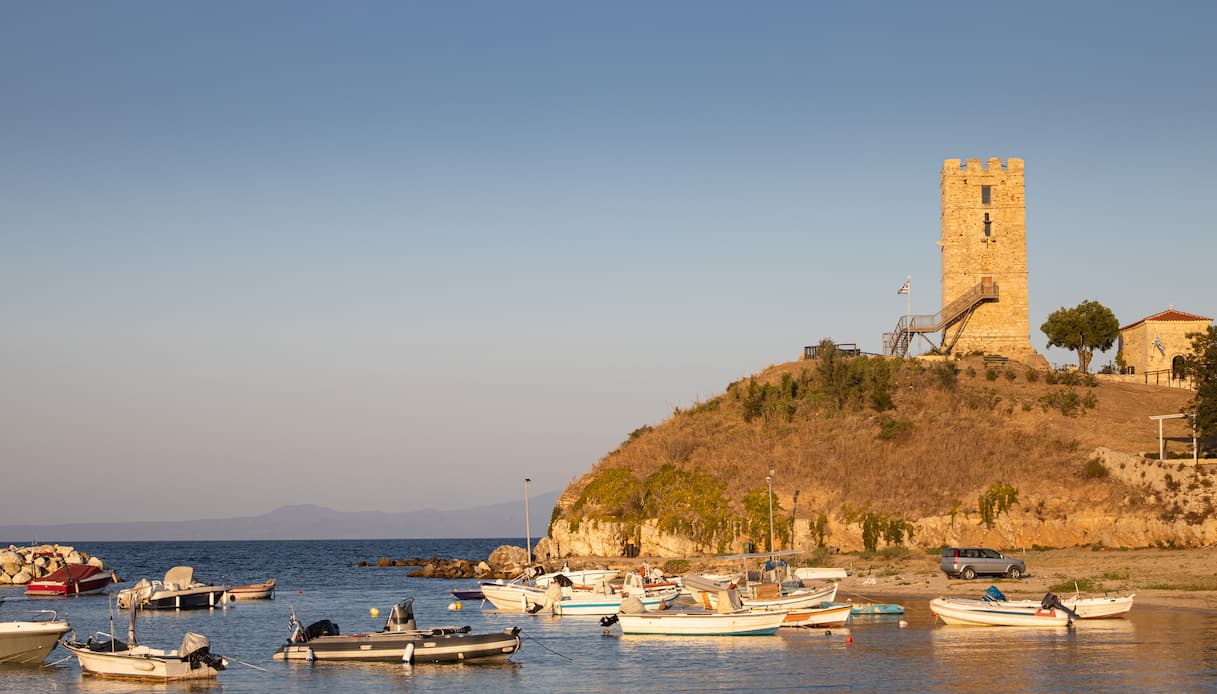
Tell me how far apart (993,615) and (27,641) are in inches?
1279

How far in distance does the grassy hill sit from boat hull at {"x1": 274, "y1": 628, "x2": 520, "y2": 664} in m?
31.5

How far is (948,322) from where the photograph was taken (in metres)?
88.7

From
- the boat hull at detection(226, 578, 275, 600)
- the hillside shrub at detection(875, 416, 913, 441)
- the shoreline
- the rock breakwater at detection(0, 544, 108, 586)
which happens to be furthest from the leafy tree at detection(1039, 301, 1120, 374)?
the rock breakwater at detection(0, 544, 108, 586)

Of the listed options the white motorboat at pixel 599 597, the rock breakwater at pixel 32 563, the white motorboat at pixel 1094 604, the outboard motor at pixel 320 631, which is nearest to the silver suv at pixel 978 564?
the white motorboat at pixel 1094 604

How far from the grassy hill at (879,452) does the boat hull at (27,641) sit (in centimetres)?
3748

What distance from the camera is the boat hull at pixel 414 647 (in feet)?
126

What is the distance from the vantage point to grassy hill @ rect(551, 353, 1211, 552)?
66.1 metres

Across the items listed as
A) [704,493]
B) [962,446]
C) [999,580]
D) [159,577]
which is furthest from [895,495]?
[159,577]

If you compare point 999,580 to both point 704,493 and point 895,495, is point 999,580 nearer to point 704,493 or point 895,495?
point 895,495

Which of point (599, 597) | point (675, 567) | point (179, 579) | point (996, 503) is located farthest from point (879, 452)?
point (179, 579)

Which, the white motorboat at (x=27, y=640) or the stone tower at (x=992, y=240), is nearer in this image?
the white motorboat at (x=27, y=640)

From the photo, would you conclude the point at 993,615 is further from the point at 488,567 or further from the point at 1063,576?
the point at 488,567

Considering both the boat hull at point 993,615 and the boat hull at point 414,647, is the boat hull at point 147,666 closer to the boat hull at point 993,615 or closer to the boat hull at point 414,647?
the boat hull at point 414,647

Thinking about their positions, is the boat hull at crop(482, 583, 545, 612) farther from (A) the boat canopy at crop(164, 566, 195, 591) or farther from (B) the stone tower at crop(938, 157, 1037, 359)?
(B) the stone tower at crop(938, 157, 1037, 359)
